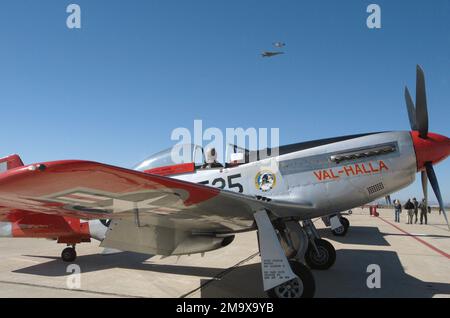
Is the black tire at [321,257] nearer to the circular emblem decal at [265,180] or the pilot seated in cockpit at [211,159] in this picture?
the circular emblem decal at [265,180]

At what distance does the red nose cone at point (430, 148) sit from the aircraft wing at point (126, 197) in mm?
1812

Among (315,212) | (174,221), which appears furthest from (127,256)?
(315,212)

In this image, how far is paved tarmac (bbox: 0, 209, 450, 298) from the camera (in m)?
4.93

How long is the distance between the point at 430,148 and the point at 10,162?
23.8ft

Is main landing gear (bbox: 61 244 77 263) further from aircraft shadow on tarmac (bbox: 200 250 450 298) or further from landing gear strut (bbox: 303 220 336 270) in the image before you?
landing gear strut (bbox: 303 220 336 270)

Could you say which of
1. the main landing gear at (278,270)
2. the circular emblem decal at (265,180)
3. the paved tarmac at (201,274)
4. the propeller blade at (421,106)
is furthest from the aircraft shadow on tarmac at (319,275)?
the propeller blade at (421,106)

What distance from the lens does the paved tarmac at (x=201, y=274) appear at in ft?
16.2

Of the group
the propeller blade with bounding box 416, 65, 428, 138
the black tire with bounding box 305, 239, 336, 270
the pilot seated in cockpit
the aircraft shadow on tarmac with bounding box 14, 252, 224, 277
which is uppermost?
the propeller blade with bounding box 416, 65, 428, 138

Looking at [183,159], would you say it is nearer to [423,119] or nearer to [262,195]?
[262,195]

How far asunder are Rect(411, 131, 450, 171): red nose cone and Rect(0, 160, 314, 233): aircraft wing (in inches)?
71.4

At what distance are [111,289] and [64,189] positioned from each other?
9.13 feet

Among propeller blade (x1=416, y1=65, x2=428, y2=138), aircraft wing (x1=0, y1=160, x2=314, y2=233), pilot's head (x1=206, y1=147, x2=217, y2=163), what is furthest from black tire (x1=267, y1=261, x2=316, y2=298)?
propeller blade (x1=416, y1=65, x2=428, y2=138)

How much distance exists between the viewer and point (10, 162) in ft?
20.4
